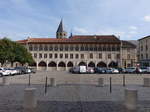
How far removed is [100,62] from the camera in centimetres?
7338

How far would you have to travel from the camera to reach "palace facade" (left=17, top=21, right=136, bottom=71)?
72.8m

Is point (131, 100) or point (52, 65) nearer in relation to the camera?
point (131, 100)

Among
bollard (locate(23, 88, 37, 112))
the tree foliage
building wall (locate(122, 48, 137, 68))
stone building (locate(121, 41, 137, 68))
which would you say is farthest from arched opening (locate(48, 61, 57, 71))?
bollard (locate(23, 88, 37, 112))

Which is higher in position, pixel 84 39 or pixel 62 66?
pixel 84 39

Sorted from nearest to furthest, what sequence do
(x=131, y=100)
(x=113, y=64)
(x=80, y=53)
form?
(x=131, y=100), (x=113, y=64), (x=80, y=53)

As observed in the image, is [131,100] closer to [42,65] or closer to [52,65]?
[52,65]

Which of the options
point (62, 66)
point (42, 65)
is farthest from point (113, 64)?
point (42, 65)

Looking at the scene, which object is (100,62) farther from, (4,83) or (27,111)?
(27,111)

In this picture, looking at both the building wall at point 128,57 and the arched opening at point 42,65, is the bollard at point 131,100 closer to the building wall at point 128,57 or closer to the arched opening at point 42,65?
the arched opening at point 42,65

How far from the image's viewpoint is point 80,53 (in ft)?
242

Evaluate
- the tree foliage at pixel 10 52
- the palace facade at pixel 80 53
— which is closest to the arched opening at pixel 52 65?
the palace facade at pixel 80 53

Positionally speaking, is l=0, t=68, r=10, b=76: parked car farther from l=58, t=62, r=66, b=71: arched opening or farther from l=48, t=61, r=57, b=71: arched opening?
l=58, t=62, r=66, b=71: arched opening

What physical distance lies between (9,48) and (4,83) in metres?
32.4

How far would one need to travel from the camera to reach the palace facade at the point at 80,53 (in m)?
72.8
